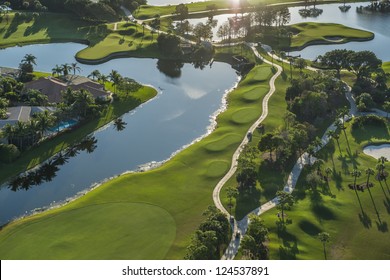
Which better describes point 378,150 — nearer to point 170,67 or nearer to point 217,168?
point 217,168

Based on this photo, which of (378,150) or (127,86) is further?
(127,86)

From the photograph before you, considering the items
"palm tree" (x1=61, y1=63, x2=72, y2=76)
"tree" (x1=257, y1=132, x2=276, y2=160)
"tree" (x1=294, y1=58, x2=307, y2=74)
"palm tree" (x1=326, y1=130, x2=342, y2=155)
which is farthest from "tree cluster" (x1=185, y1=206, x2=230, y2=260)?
"palm tree" (x1=61, y1=63, x2=72, y2=76)

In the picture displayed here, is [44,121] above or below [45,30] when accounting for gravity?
below

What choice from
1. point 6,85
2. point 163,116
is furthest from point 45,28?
point 163,116

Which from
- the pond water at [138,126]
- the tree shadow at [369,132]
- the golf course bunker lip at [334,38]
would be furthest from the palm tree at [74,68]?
the golf course bunker lip at [334,38]

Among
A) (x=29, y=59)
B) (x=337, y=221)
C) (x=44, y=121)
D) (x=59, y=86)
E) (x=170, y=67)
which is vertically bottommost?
(x=337, y=221)

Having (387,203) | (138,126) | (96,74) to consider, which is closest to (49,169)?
(138,126)
